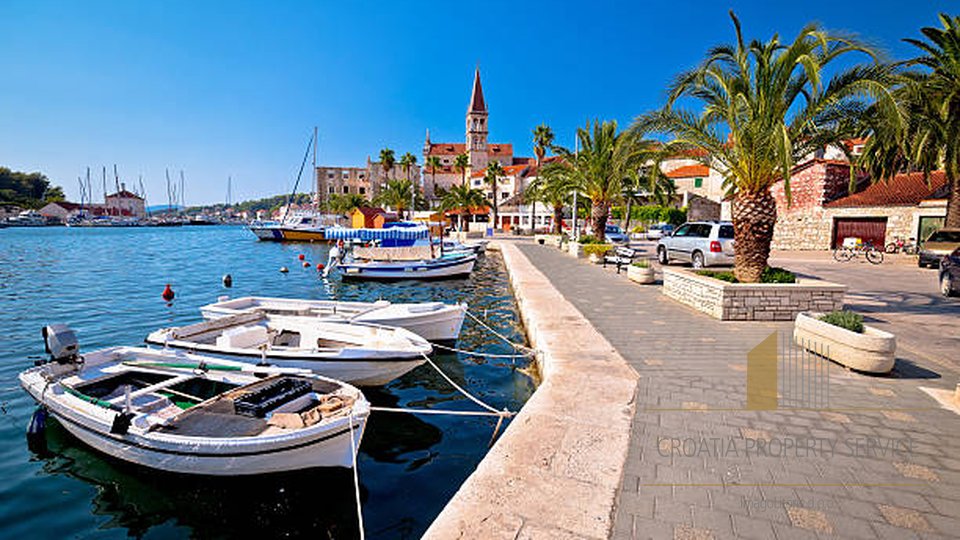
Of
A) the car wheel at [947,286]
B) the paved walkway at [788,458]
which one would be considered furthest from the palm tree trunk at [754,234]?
the car wheel at [947,286]

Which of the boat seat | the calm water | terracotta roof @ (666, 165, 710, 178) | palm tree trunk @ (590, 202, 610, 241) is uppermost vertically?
terracotta roof @ (666, 165, 710, 178)

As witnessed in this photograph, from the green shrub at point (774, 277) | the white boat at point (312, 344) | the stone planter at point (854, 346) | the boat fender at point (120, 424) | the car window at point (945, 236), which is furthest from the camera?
the car window at point (945, 236)

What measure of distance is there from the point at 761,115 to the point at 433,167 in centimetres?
8633

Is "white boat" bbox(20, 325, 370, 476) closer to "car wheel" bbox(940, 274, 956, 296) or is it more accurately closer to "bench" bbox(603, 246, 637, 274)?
"bench" bbox(603, 246, 637, 274)

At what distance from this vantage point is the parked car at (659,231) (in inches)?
1901

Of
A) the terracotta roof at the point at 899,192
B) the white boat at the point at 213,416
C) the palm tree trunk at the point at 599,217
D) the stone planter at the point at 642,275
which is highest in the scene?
the terracotta roof at the point at 899,192

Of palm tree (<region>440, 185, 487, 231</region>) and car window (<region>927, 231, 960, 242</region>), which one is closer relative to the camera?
car window (<region>927, 231, 960, 242</region>)

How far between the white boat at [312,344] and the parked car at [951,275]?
15.3 metres

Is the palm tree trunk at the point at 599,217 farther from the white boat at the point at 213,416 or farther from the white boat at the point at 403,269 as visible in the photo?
the white boat at the point at 213,416

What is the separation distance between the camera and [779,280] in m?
11.3

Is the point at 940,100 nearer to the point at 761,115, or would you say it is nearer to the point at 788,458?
the point at 761,115

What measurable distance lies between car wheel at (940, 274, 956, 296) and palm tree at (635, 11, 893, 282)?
5755 mm

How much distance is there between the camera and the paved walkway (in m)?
3.56

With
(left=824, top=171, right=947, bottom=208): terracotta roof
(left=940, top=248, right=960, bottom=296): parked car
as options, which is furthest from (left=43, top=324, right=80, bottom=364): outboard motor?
(left=824, top=171, right=947, bottom=208): terracotta roof
